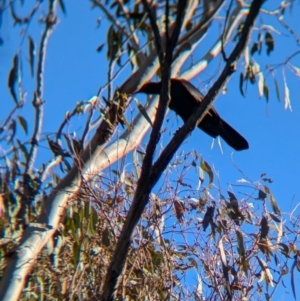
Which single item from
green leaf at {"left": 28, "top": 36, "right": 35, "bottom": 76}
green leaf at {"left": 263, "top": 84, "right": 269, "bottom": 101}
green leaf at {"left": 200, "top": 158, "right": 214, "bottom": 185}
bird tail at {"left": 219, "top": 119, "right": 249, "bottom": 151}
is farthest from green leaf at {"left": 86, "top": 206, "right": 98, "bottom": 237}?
green leaf at {"left": 263, "top": 84, "right": 269, "bottom": 101}

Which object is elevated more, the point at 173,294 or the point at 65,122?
the point at 65,122

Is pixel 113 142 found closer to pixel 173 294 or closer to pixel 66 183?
pixel 66 183

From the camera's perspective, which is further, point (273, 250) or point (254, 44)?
point (254, 44)

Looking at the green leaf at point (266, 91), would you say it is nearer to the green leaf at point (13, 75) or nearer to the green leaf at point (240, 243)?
the green leaf at point (240, 243)

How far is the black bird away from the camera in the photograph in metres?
3.79

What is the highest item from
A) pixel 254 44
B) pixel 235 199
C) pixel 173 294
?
pixel 254 44

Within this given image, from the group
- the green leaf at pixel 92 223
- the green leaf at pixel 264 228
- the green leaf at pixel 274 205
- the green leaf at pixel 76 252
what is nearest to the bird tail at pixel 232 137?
the green leaf at pixel 274 205

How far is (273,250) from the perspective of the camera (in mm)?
3506

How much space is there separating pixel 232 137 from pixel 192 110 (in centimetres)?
28

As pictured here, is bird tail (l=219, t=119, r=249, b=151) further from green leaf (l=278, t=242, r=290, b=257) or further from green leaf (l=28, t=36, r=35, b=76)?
green leaf (l=28, t=36, r=35, b=76)

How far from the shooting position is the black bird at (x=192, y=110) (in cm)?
379

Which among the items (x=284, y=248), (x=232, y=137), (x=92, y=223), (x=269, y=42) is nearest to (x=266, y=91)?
(x=269, y=42)

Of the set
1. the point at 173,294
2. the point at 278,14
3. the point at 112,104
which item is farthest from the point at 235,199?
the point at 278,14

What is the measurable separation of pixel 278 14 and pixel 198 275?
201 centimetres
